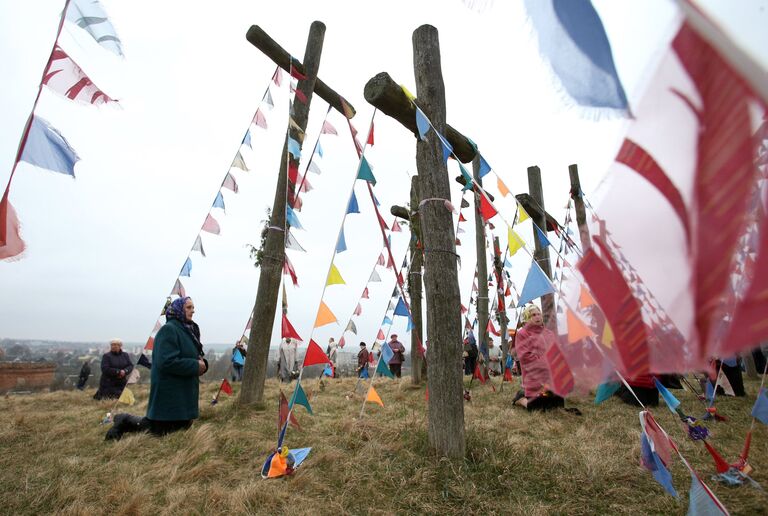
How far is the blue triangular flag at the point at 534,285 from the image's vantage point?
95.7 inches

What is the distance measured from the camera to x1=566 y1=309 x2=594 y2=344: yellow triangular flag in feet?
4.26

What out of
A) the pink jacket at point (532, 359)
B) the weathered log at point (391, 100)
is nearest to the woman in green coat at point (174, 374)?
the weathered log at point (391, 100)

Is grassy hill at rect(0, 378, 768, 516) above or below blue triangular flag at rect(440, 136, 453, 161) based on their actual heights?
below

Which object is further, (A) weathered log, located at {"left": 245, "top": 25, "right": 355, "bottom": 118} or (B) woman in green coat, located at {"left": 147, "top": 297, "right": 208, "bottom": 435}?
(A) weathered log, located at {"left": 245, "top": 25, "right": 355, "bottom": 118}

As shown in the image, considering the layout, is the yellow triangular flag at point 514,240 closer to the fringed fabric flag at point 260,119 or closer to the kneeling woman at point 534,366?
the kneeling woman at point 534,366

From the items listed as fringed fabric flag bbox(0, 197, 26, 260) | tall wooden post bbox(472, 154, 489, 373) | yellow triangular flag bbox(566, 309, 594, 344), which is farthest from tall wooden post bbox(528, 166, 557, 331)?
fringed fabric flag bbox(0, 197, 26, 260)

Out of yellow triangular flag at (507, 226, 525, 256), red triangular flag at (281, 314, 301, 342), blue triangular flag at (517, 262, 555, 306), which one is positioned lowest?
red triangular flag at (281, 314, 301, 342)

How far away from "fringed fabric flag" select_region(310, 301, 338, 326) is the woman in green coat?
1710 mm

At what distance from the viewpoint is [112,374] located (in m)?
6.99

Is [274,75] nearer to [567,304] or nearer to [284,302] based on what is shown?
[284,302]

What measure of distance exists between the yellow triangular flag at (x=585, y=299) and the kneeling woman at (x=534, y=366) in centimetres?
384

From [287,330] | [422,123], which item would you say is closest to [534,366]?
[287,330]

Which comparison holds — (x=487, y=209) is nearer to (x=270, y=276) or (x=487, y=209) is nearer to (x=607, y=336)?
(x=607, y=336)

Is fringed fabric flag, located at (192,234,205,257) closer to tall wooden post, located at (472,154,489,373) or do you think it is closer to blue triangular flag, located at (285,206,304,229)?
blue triangular flag, located at (285,206,304,229)
